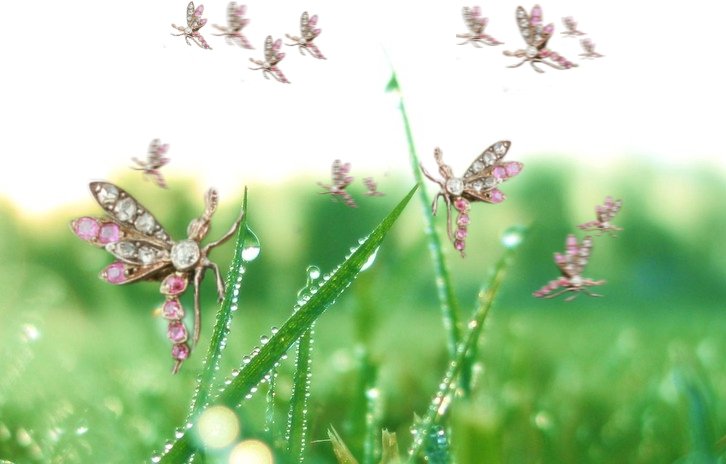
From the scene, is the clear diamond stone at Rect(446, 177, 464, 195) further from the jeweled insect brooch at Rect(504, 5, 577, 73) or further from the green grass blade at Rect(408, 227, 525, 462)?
the green grass blade at Rect(408, 227, 525, 462)

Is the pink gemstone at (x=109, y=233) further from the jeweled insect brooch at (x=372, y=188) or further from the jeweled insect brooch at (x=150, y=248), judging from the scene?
the jeweled insect brooch at (x=372, y=188)

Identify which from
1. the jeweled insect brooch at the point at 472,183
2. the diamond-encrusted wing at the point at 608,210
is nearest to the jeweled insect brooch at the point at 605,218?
the diamond-encrusted wing at the point at 608,210

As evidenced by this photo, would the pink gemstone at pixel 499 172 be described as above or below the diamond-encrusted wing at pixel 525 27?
below

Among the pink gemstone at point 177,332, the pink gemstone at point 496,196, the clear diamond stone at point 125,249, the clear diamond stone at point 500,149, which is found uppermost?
the clear diamond stone at point 125,249

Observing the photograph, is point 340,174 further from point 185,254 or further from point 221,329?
point 221,329

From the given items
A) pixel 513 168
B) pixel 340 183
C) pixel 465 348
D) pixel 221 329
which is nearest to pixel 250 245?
pixel 221 329

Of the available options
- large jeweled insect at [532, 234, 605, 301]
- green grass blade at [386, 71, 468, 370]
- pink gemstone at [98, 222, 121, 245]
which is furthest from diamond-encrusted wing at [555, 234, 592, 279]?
pink gemstone at [98, 222, 121, 245]
